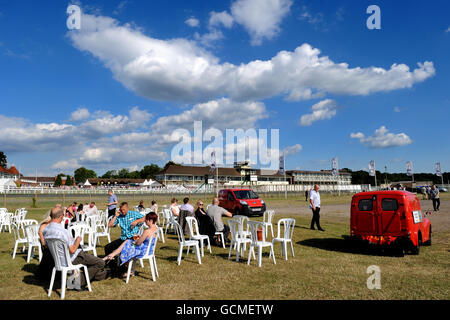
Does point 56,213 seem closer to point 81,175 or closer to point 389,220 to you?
point 389,220

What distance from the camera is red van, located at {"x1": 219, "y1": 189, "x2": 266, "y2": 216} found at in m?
19.3

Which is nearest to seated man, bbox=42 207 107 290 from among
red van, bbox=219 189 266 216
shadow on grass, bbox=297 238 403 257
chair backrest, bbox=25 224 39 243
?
chair backrest, bbox=25 224 39 243

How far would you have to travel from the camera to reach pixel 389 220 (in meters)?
8.38

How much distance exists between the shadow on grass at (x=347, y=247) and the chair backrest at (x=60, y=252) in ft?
24.0

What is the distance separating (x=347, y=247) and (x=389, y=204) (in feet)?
7.37

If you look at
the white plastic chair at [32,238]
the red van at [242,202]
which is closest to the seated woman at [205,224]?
the white plastic chair at [32,238]

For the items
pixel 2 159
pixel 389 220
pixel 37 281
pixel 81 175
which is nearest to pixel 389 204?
pixel 389 220

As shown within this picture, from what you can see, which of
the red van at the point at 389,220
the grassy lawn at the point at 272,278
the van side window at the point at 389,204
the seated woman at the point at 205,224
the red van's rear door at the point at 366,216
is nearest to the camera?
the grassy lawn at the point at 272,278

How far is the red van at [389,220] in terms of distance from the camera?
818cm

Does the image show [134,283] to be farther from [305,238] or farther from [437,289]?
[305,238]

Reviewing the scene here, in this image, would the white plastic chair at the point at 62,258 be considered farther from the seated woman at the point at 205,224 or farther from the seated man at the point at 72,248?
the seated woman at the point at 205,224

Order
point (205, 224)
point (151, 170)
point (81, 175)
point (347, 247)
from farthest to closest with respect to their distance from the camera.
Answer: point (81, 175) < point (151, 170) < point (205, 224) < point (347, 247)
